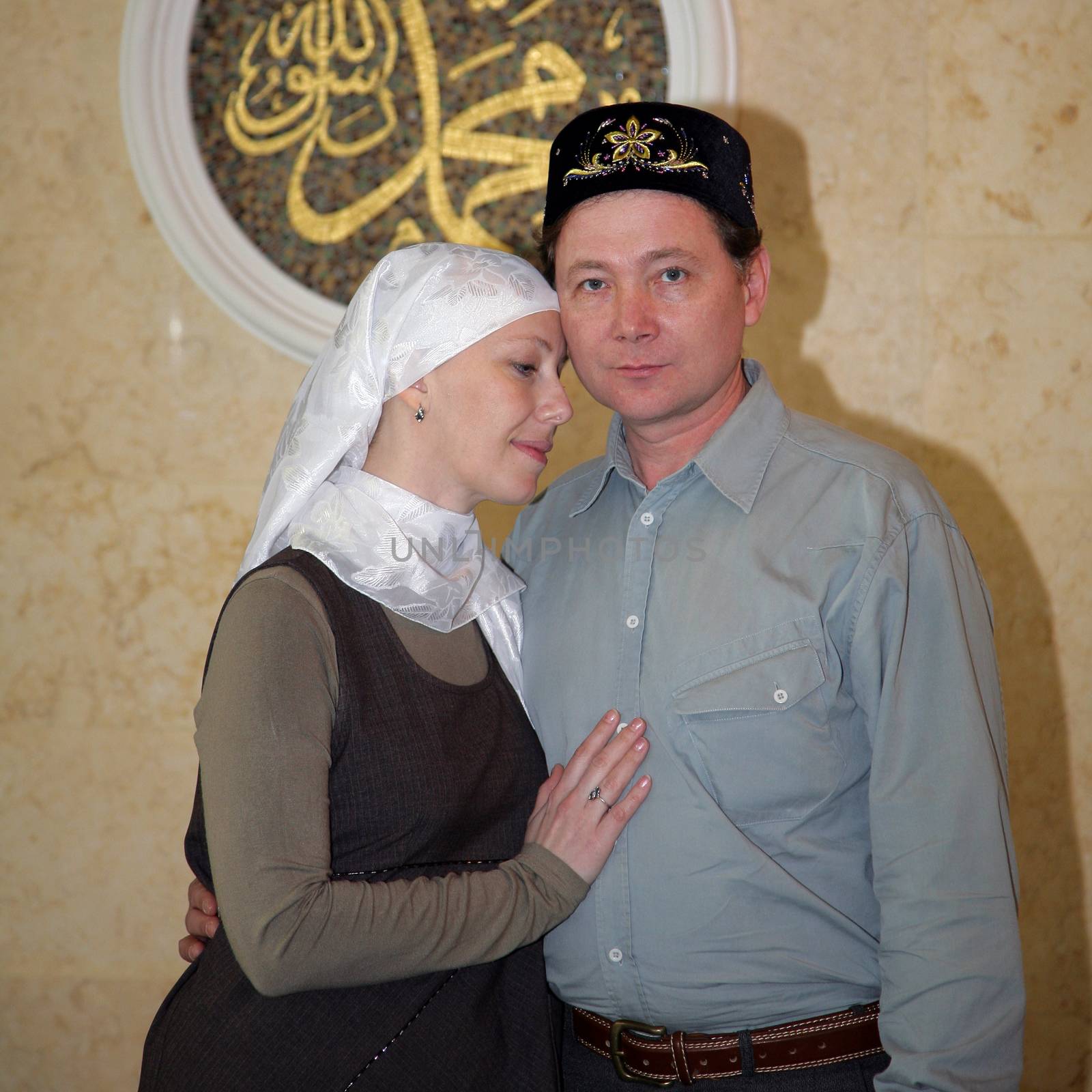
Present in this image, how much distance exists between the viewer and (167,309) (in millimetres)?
2553

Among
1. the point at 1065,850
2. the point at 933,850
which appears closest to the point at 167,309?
the point at 933,850

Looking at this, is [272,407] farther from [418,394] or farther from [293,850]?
[293,850]

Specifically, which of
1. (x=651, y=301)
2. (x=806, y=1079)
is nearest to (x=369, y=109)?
(x=651, y=301)

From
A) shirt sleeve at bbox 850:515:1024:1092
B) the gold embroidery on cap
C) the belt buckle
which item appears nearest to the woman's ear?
the gold embroidery on cap

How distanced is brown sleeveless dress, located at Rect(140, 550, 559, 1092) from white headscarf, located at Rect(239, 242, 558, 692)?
7 cm

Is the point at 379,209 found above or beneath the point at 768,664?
above

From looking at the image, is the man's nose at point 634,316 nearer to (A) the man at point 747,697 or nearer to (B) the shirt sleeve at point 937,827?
(A) the man at point 747,697

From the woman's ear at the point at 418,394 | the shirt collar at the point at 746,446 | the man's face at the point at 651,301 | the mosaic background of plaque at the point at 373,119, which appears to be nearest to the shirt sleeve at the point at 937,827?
the shirt collar at the point at 746,446

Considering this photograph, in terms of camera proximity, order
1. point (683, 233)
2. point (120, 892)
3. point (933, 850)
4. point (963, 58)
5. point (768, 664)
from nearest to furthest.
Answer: point (933, 850), point (768, 664), point (683, 233), point (963, 58), point (120, 892)

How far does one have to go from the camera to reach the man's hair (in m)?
1.56

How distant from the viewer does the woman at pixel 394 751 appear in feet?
4.10

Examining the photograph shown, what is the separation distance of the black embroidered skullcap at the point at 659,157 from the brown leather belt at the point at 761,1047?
3.53 feet

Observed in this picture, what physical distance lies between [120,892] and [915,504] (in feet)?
6.86

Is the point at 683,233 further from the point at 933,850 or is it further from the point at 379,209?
the point at 379,209
